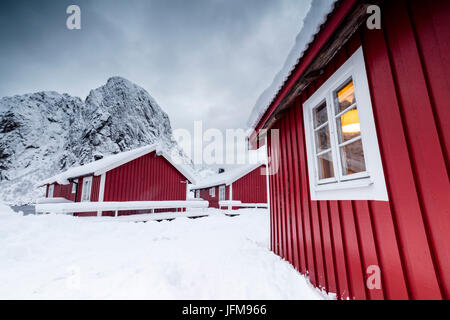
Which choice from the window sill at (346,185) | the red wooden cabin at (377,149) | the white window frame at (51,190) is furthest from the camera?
the white window frame at (51,190)

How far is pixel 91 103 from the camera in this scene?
5562cm

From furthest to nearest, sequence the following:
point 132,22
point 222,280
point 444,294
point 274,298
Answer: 1. point 132,22
2. point 222,280
3. point 274,298
4. point 444,294

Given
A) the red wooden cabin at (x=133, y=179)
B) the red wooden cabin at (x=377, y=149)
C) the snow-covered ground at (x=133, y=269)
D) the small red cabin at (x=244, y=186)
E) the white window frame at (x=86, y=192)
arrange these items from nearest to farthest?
the red wooden cabin at (x=377, y=149)
the snow-covered ground at (x=133, y=269)
the red wooden cabin at (x=133, y=179)
the white window frame at (x=86, y=192)
the small red cabin at (x=244, y=186)

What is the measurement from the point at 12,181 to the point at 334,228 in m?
61.3

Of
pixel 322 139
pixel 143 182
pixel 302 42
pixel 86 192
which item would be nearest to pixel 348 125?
pixel 322 139

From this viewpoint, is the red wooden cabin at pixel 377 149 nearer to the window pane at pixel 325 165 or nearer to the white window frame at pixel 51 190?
the window pane at pixel 325 165

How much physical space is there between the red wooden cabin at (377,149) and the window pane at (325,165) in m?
0.01

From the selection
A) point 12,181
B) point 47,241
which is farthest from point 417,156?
point 12,181

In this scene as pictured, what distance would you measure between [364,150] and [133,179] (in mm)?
11657

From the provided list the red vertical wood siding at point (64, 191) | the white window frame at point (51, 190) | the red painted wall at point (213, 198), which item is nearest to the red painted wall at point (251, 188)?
the red painted wall at point (213, 198)

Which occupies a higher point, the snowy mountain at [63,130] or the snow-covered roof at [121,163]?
the snowy mountain at [63,130]

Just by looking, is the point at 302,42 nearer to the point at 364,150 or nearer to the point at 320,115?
the point at 320,115

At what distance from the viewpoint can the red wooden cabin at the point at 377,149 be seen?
3.95ft
